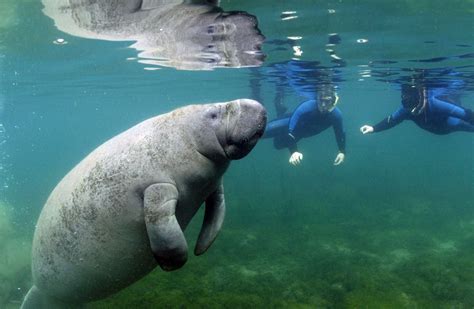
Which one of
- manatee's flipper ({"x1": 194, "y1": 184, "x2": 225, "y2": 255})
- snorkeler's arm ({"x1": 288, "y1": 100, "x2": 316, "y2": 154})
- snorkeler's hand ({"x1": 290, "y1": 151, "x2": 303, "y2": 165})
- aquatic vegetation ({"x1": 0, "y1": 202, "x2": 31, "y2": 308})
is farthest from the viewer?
snorkeler's arm ({"x1": 288, "y1": 100, "x2": 316, "y2": 154})

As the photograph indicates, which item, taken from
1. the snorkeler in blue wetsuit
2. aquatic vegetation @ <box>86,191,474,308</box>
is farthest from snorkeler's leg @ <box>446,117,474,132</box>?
aquatic vegetation @ <box>86,191,474,308</box>

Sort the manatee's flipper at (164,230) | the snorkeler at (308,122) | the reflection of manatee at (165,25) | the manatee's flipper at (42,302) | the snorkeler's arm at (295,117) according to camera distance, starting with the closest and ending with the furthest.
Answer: the manatee's flipper at (164,230) < the manatee's flipper at (42,302) < the reflection of manatee at (165,25) < the snorkeler's arm at (295,117) < the snorkeler at (308,122)

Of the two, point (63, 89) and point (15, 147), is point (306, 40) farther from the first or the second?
point (15, 147)

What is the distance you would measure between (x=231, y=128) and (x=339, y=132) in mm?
11014

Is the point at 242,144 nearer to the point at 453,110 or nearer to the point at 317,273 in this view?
the point at 317,273

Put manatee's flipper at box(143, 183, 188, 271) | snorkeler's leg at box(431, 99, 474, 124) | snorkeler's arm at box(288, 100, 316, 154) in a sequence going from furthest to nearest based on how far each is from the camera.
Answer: snorkeler's arm at box(288, 100, 316, 154)
snorkeler's leg at box(431, 99, 474, 124)
manatee's flipper at box(143, 183, 188, 271)

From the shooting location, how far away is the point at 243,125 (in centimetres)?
394

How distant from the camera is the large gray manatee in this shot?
3939 mm

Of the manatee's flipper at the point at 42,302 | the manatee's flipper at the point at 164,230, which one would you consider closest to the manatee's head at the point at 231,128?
the manatee's flipper at the point at 164,230

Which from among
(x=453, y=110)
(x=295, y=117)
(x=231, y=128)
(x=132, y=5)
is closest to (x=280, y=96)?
(x=295, y=117)

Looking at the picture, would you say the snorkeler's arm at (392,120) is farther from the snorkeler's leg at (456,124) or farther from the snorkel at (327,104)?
the snorkel at (327,104)

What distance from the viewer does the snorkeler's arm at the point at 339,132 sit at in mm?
13909

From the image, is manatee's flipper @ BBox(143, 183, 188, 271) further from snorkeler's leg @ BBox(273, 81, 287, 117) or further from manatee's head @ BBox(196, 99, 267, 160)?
snorkeler's leg @ BBox(273, 81, 287, 117)

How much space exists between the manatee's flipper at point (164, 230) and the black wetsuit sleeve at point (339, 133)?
10.4 meters
